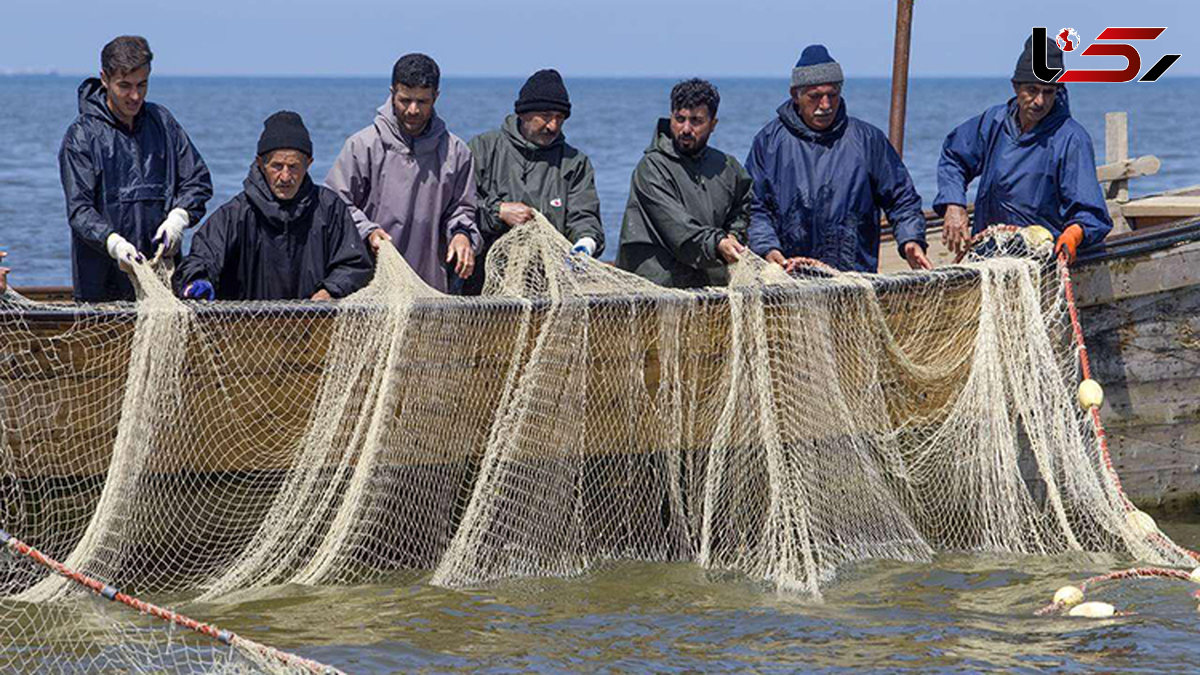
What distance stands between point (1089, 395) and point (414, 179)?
10.5 ft

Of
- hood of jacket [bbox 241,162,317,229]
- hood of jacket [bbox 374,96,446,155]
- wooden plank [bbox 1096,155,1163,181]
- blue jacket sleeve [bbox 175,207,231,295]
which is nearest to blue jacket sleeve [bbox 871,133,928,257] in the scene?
hood of jacket [bbox 374,96,446,155]

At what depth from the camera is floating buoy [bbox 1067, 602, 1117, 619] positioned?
7.31 m

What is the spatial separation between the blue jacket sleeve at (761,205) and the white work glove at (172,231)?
2605 millimetres

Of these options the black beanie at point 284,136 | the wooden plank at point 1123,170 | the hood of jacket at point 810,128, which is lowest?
the black beanie at point 284,136

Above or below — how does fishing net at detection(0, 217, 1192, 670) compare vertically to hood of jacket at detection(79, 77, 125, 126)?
below

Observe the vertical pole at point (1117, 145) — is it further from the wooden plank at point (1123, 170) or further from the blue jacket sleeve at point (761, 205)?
the blue jacket sleeve at point (761, 205)

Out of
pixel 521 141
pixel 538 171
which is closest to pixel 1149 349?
pixel 538 171

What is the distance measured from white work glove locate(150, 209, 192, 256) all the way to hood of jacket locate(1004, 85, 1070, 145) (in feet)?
12.5

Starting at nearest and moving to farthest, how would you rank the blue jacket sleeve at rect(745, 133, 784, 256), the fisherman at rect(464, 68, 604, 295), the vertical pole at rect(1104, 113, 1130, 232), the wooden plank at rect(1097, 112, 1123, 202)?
the fisherman at rect(464, 68, 604, 295), the blue jacket sleeve at rect(745, 133, 784, 256), the vertical pole at rect(1104, 113, 1130, 232), the wooden plank at rect(1097, 112, 1123, 202)

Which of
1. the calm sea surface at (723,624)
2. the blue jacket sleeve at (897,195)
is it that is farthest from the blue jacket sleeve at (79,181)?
the blue jacket sleeve at (897,195)

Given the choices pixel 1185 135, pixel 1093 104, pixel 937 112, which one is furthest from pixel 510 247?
pixel 1093 104

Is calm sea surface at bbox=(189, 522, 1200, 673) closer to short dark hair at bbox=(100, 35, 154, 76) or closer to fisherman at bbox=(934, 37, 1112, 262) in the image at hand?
fisherman at bbox=(934, 37, 1112, 262)

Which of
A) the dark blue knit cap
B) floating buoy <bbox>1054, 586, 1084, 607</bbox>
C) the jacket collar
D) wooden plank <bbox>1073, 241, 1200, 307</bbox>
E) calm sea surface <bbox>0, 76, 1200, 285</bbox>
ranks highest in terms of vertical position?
calm sea surface <bbox>0, 76, 1200, 285</bbox>

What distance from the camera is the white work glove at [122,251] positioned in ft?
23.3
